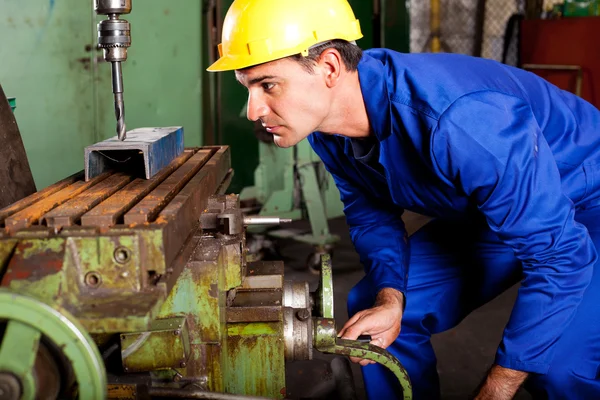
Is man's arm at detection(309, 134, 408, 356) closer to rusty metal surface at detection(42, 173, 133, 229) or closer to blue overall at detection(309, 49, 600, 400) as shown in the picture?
blue overall at detection(309, 49, 600, 400)

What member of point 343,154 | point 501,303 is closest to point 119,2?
point 343,154

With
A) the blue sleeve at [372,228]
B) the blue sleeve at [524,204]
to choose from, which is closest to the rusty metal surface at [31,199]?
the blue sleeve at [372,228]

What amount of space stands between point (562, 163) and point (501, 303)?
1.64 metres

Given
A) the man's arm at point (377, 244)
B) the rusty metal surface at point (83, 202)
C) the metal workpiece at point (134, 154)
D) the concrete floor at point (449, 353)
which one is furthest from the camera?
the concrete floor at point (449, 353)

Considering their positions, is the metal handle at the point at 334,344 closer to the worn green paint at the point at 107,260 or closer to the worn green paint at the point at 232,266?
the worn green paint at the point at 232,266

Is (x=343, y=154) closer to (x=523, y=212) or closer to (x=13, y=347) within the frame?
(x=523, y=212)

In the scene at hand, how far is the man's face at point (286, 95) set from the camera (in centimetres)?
135

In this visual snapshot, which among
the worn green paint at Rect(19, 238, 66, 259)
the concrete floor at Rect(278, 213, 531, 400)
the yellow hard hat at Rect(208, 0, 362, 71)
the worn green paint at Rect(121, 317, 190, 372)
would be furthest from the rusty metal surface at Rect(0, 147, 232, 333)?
the concrete floor at Rect(278, 213, 531, 400)

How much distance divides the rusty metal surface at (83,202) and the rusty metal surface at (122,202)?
0.7 inches

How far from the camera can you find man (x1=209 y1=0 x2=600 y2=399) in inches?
48.9

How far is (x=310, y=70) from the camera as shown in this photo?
4.49ft

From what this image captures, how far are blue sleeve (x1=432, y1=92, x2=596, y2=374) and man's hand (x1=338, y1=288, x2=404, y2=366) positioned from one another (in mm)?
327

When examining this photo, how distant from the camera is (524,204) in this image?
1.23 meters

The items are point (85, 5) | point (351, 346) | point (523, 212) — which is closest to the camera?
point (523, 212)
